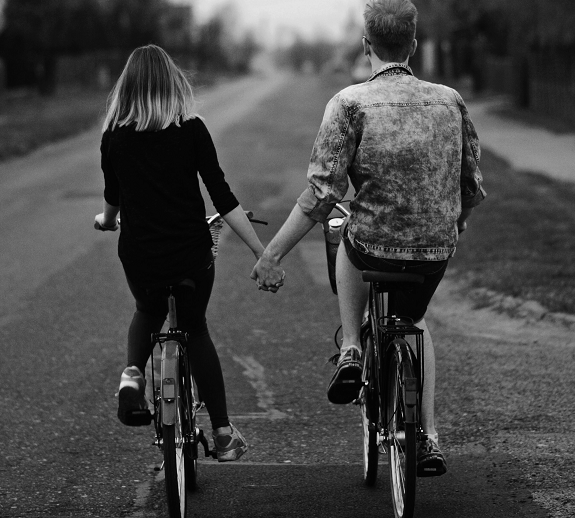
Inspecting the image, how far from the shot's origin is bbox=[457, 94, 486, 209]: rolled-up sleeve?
3.85 meters

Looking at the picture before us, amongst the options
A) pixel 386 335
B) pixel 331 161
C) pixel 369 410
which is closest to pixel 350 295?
pixel 386 335

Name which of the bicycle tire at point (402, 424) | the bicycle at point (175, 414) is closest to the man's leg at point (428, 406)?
the bicycle tire at point (402, 424)

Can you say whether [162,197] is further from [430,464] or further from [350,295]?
[430,464]

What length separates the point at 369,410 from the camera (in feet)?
13.5

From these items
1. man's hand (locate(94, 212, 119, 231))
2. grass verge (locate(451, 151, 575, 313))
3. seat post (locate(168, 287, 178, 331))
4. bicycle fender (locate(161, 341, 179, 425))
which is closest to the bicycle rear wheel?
bicycle fender (locate(161, 341, 179, 425))

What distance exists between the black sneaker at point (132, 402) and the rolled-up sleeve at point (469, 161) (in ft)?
4.55

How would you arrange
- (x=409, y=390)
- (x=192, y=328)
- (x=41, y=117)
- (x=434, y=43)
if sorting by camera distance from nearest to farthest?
1. (x=409, y=390)
2. (x=192, y=328)
3. (x=41, y=117)
4. (x=434, y=43)

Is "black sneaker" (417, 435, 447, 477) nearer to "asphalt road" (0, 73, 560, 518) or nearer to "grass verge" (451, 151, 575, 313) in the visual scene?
"asphalt road" (0, 73, 560, 518)

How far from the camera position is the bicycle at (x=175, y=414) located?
3600 mm

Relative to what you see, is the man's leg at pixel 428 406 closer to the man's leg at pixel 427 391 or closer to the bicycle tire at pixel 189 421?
the man's leg at pixel 427 391

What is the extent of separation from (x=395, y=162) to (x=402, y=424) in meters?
0.90

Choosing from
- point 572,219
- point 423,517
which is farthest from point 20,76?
point 423,517

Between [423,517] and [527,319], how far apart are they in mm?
3562

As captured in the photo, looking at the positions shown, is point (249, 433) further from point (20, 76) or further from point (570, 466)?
point (20, 76)
